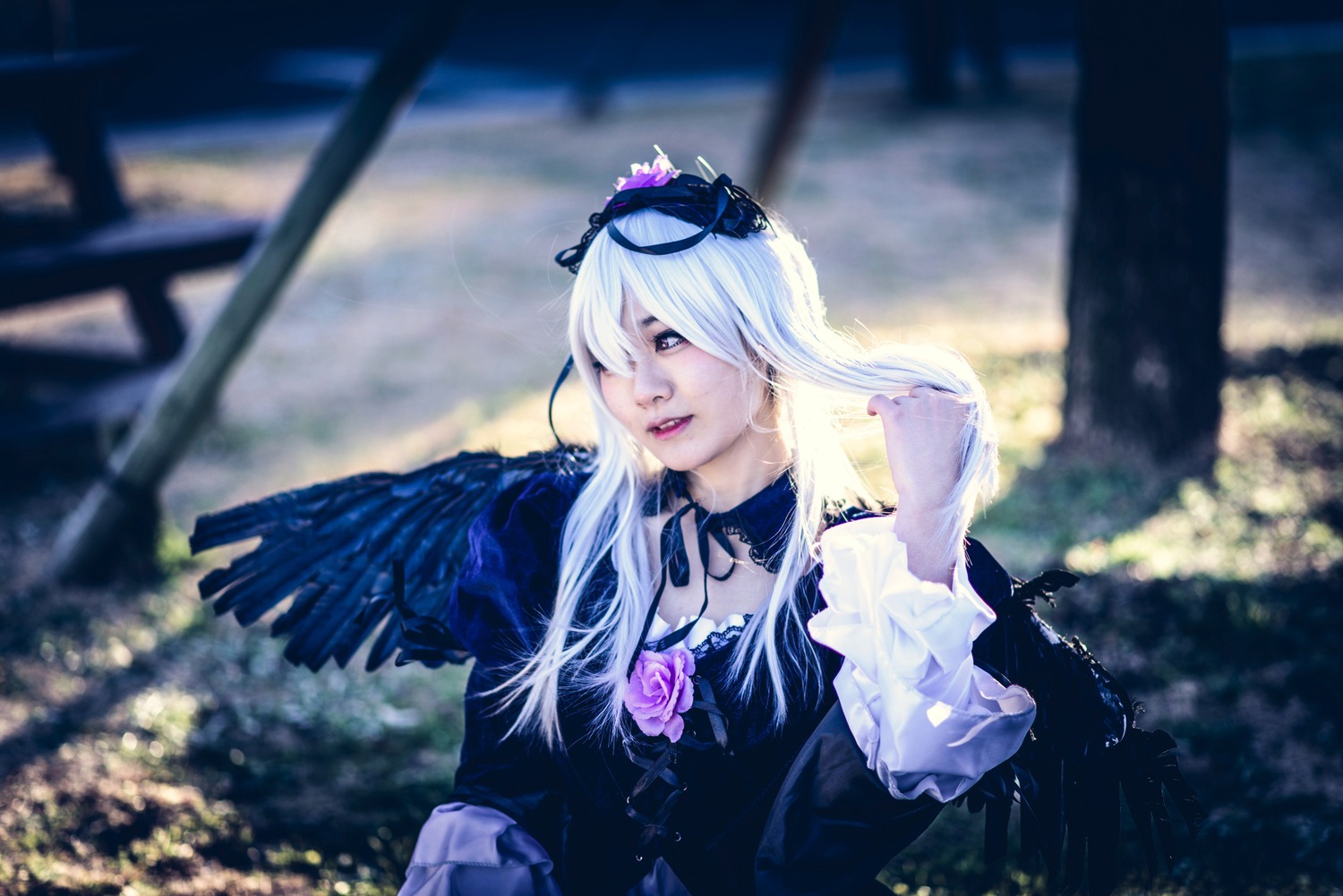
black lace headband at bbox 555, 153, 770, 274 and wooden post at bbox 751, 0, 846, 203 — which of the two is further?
wooden post at bbox 751, 0, 846, 203

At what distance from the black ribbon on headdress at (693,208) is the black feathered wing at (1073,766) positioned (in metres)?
0.80

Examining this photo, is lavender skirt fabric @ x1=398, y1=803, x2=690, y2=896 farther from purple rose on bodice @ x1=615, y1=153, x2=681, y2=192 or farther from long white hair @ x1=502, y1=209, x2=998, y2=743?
purple rose on bodice @ x1=615, y1=153, x2=681, y2=192

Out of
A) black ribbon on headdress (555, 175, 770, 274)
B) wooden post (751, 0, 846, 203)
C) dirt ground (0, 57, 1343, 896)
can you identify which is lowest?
dirt ground (0, 57, 1343, 896)

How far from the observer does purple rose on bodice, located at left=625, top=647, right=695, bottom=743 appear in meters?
1.80

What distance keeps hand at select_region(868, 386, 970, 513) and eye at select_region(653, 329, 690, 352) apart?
364 mm

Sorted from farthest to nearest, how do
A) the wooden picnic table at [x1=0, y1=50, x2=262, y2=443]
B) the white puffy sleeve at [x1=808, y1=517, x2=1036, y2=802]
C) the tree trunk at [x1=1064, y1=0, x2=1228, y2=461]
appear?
the wooden picnic table at [x1=0, y1=50, x2=262, y2=443] → the tree trunk at [x1=1064, y1=0, x2=1228, y2=461] → the white puffy sleeve at [x1=808, y1=517, x2=1036, y2=802]

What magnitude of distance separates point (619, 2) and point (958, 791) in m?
19.8

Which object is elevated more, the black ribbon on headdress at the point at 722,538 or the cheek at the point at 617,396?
the cheek at the point at 617,396

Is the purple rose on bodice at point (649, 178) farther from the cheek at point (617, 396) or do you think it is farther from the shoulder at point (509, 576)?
A: the shoulder at point (509, 576)

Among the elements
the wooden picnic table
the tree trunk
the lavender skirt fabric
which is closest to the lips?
the lavender skirt fabric

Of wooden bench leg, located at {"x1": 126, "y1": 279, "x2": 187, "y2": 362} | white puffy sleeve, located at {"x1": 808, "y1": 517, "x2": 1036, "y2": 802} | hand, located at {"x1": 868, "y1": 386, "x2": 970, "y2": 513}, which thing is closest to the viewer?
white puffy sleeve, located at {"x1": 808, "y1": 517, "x2": 1036, "y2": 802}

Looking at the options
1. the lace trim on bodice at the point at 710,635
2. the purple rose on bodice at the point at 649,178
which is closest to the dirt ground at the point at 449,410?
the purple rose on bodice at the point at 649,178

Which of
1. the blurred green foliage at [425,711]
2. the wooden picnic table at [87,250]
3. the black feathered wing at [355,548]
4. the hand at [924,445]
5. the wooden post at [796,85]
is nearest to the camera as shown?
the hand at [924,445]

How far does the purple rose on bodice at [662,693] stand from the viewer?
1.80 metres
